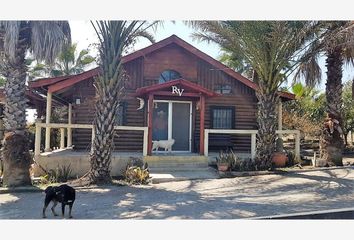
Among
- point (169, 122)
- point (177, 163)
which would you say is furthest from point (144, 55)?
point (177, 163)

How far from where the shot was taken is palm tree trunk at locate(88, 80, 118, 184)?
10398 mm

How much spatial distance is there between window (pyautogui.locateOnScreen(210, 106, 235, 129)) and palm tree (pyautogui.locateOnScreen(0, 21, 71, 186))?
26.4 ft

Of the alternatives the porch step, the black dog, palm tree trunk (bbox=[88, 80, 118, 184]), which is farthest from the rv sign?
the black dog

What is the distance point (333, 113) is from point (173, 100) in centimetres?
617

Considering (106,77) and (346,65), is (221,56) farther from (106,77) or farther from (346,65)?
(106,77)

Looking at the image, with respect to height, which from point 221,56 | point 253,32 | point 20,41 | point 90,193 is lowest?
point 90,193

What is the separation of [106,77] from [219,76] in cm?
695

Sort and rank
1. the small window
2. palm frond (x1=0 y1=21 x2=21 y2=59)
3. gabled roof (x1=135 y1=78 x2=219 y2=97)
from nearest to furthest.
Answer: palm frond (x1=0 y1=21 x2=21 y2=59) → gabled roof (x1=135 y1=78 x2=219 y2=97) → the small window

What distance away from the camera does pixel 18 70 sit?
9.93m

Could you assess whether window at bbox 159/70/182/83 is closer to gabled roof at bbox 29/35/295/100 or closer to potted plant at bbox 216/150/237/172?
gabled roof at bbox 29/35/295/100

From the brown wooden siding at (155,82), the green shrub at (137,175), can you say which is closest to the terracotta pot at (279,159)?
the brown wooden siding at (155,82)

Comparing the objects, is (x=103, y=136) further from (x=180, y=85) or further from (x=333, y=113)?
(x=333, y=113)

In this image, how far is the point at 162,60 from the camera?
15.7 m

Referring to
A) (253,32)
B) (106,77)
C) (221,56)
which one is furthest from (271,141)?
(221,56)
